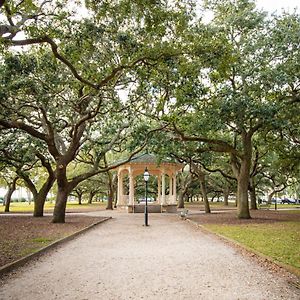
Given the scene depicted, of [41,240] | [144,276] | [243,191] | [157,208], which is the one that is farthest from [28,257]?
[157,208]

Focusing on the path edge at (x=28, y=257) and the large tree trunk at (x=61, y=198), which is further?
the large tree trunk at (x=61, y=198)

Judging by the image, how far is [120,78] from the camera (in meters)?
15.9

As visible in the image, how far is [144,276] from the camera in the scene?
7.83 meters

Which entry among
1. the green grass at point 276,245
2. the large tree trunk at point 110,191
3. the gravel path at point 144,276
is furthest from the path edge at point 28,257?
the large tree trunk at point 110,191

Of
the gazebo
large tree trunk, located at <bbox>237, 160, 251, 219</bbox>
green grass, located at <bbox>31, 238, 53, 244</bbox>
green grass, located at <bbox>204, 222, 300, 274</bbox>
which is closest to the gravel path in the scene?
green grass, located at <bbox>204, 222, 300, 274</bbox>

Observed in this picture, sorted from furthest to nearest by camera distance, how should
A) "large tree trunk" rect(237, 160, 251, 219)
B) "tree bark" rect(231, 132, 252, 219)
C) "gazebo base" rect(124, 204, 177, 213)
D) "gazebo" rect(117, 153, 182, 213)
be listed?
"gazebo base" rect(124, 204, 177, 213) < "gazebo" rect(117, 153, 182, 213) < "large tree trunk" rect(237, 160, 251, 219) < "tree bark" rect(231, 132, 252, 219)

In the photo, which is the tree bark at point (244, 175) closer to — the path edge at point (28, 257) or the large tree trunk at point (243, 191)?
the large tree trunk at point (243, 191)

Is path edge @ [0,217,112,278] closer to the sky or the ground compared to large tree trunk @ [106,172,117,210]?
closer to the ground

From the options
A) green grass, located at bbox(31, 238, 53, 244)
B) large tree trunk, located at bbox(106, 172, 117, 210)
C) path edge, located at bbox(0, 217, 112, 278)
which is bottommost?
path edge, located at bbox(0, 217, 112, 278)

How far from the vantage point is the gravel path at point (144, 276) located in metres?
6.45

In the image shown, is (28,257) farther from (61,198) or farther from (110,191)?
(110,191)

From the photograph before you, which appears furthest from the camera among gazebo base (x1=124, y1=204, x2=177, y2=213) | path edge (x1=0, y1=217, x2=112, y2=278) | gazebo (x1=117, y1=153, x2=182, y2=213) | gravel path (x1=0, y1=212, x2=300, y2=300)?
gazebo base (x1=124, y1=204, x2=177, y2=213)

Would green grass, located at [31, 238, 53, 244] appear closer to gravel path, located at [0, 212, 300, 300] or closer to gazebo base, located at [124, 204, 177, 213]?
gravel path, located at [0, 212, 300, 300]

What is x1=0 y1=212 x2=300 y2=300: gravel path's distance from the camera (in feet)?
21.1
